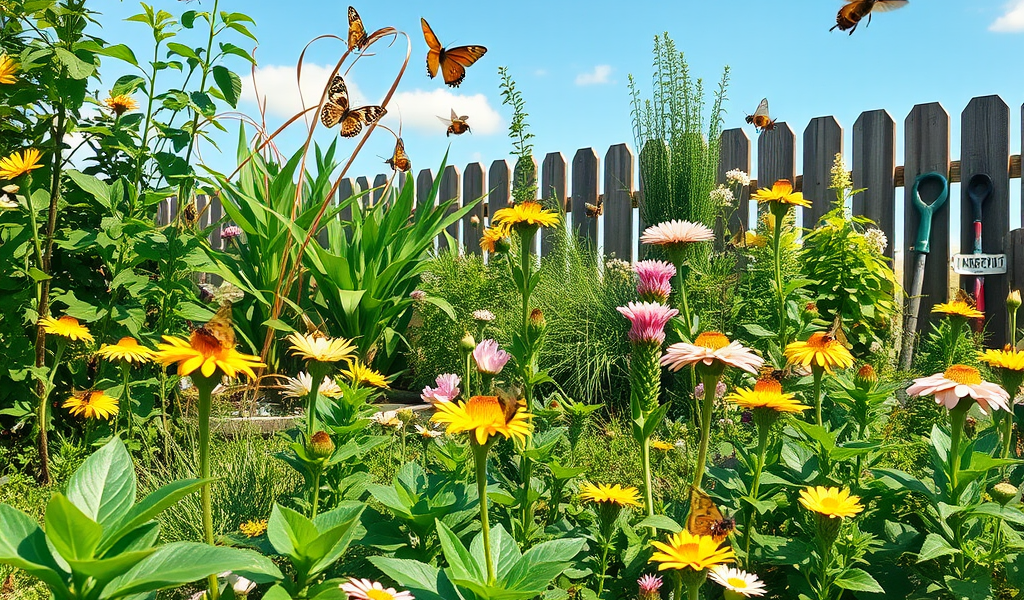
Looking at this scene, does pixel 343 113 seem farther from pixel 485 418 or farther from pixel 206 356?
pixel 485 418

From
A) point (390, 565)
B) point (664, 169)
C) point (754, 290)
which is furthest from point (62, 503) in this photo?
point (664, 169)

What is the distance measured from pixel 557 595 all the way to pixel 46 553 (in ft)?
2.10

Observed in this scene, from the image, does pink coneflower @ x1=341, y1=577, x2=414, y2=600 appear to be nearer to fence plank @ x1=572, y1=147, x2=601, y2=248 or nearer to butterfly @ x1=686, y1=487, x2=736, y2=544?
butterfly @ x1=686, y1=487, x2=736, y2=544

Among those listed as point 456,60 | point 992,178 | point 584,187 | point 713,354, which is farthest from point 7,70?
point 992,178

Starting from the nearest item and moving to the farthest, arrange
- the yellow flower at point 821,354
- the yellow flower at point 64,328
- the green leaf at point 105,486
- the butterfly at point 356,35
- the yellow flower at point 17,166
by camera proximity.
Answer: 1. the green leaf at point 105,486
2. the yellow flower at point 821,354
3. the yellow flower at point 64,328
4. the yellow flower at point 17,166
5. the butterfly at point 356,35

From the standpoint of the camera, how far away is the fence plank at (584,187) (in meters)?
5.87

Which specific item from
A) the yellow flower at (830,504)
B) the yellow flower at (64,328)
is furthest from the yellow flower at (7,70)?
the yellow flower at (830,504)

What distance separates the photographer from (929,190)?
4500mm

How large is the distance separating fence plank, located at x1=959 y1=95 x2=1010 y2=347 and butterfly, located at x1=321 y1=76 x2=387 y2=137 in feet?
11.8

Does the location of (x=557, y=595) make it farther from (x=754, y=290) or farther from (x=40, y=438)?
(x=754, y=290)

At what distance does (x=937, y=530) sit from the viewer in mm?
1226

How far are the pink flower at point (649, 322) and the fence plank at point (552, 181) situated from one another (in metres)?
4.78

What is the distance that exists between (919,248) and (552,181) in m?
2.97

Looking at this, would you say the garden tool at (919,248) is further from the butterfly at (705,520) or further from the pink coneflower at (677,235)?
the butterfly at (705,520)
